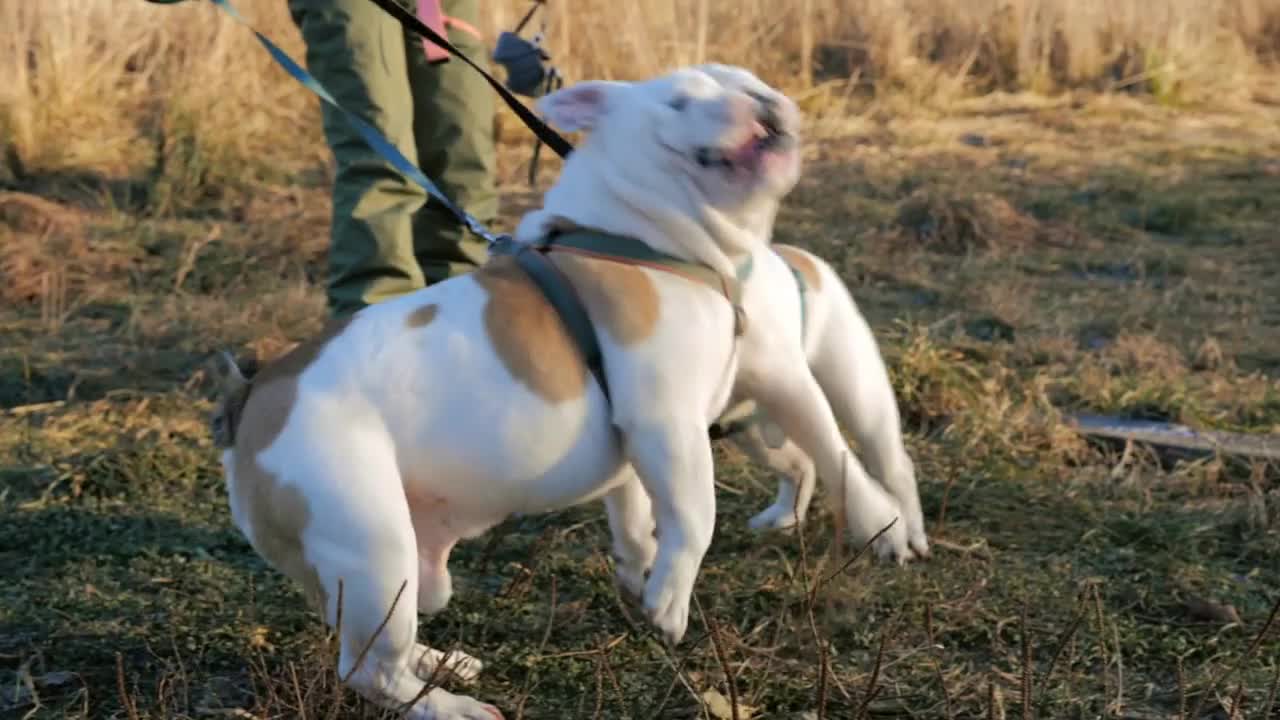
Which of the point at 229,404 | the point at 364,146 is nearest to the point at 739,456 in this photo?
the point at 364,146

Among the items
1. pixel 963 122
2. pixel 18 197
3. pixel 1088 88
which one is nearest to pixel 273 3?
pixel 18 197


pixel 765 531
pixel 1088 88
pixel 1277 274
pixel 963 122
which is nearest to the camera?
pixel 765 531

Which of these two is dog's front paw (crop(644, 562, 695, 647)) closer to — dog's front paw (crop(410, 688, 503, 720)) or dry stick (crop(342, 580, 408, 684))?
dog's front paw (crop(410, 688, 503, 720))

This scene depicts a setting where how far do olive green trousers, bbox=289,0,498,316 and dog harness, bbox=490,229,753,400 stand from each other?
1.41 meters

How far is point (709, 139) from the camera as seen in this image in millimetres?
2363

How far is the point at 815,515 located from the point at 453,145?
160cm

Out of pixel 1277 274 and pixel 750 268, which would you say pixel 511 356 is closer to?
pixel 750 268

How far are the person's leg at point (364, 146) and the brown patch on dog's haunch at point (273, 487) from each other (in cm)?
158

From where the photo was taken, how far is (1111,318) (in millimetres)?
4934

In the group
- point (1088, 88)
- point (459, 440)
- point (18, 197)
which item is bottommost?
point (1088, 88)

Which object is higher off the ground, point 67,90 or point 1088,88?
point 67,90

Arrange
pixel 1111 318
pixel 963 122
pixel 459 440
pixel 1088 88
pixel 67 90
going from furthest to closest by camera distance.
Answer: pixel 1088 88, pixel 963 122, pixel 67 90, pixel 1111 318, pixel 459 440

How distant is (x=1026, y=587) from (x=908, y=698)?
589 mm

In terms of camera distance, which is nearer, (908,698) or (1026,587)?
(908,698)
